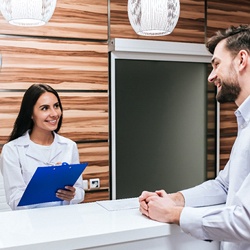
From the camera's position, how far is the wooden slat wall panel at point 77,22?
3.48 meters

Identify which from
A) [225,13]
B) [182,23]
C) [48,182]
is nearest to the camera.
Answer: [48,182]

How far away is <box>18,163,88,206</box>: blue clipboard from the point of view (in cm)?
206

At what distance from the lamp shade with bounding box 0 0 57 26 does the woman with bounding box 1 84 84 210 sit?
91cm

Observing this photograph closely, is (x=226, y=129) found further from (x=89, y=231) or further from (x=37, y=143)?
(x=89, y=231)

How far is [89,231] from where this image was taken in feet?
4.66

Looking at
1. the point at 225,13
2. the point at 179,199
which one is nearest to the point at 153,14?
the point at 179,199

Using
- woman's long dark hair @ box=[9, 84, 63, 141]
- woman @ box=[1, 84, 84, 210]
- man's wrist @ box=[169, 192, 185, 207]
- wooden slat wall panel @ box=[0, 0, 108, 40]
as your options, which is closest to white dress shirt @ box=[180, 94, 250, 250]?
man's wrist @ box=[169, 192, 185, 207]

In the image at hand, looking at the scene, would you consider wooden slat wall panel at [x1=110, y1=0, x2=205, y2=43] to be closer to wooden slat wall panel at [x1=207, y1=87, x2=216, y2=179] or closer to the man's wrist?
wooden slat wall panel at [x1=207, y1=87, x2=216, y2=179]

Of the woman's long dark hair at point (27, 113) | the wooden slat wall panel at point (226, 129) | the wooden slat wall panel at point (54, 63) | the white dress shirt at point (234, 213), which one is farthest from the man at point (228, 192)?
the wooden slat wall panel at point (226, 129)

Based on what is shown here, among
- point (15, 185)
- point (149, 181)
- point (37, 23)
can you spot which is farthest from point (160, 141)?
point (37, 23)

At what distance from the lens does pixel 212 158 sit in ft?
14.4

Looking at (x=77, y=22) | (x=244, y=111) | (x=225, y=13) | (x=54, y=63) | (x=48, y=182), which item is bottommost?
(x=48, y=182)

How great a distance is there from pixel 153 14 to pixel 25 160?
127 cm

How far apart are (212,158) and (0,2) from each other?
3065mm
